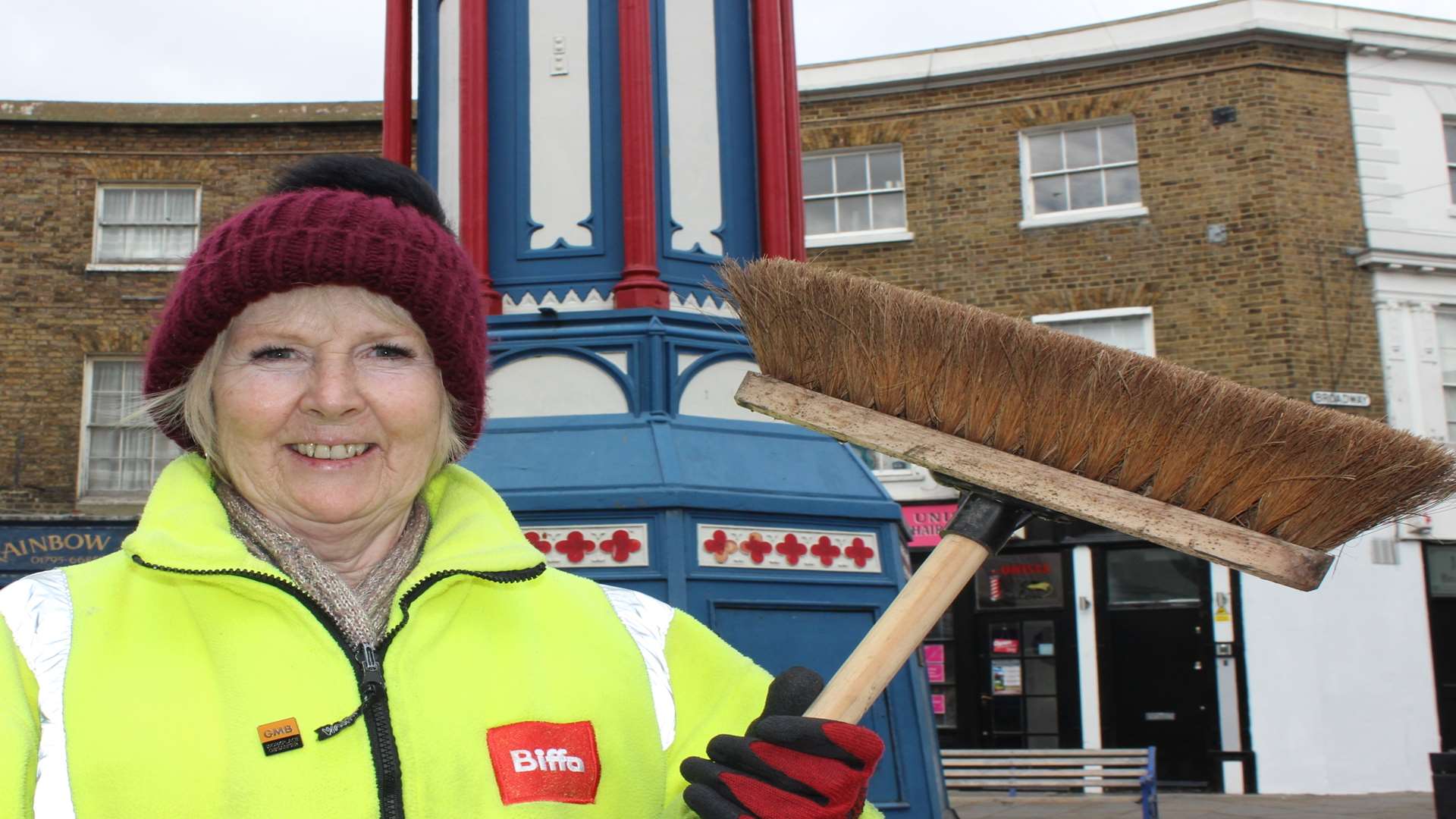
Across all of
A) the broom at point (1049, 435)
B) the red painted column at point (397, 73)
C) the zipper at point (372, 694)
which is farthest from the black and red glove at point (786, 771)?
the red painted column at point (397, 73)

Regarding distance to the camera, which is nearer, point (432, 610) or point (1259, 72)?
point (432, 610)

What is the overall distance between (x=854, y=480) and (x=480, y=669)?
3.29 m

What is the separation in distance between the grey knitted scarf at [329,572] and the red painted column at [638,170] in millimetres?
3226

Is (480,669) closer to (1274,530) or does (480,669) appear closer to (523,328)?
(1274,530)

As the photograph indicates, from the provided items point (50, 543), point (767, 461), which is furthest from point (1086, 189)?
point (50, 543)

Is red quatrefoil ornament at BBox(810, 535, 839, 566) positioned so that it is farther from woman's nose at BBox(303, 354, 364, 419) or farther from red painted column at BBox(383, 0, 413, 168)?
woman's nose at BBox(303, 354, 364, 419)

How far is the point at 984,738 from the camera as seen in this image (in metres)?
14.6

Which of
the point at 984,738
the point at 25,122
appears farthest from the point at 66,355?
the point at 984,738

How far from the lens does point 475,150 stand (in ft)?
17.1

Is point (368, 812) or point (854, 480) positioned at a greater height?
point (854, 480)

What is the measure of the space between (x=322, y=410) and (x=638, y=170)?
3.41 metres

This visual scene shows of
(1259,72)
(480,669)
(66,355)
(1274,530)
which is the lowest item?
(480,669)

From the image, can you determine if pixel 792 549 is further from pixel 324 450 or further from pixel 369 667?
pixel 369 667

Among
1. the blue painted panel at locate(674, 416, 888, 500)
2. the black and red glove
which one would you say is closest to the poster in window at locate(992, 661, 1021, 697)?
the blue painted panel at locate(674, 416, 888, 500)
